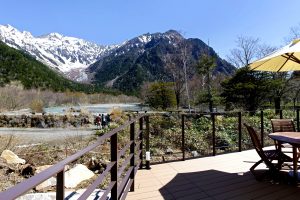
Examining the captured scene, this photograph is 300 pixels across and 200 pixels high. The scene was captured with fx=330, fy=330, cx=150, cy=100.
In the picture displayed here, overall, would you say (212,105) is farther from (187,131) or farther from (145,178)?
(145,178)

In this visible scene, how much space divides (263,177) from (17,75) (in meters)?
58.1

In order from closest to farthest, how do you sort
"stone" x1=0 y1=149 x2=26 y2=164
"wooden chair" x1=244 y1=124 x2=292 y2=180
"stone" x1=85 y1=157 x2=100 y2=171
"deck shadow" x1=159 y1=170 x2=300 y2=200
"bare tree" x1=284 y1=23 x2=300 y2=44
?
"deck shadow" x1=159 y1=170 x2=300 y2=200 < "wooden chair" x1=244 y1=124 x2=292 y2=180 < "stone" x1=85 y1=157 x2=100 y2=171 < "stone" x1=0 y1=149 x2=26 y2=164 < "bare tree" x1=284 y1=23 x2=300 y2=44

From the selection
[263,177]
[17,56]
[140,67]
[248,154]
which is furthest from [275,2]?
[140,67]

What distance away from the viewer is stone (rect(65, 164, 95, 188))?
5.06m

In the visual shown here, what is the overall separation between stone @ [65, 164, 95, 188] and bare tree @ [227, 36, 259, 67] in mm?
24056

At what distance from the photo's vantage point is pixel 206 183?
4387mm

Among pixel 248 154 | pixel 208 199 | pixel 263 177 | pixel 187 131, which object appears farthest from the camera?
pixel 187 131

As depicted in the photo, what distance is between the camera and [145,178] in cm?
470

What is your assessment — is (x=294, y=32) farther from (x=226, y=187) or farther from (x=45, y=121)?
(x=226, y=187)

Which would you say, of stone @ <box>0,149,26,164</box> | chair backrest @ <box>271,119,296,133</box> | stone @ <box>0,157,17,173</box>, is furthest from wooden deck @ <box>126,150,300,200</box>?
stone @ <box>0,149,26,164</box>

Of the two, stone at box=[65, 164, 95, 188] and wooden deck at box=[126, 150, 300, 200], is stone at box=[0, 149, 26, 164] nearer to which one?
stone at box=[65, 164, 95, 188]

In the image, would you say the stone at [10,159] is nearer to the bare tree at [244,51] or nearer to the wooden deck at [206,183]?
the wooden deck at [206,183]

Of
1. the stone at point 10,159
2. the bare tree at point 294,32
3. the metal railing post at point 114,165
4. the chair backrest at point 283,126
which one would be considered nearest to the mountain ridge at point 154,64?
the bare tree at point 294,32

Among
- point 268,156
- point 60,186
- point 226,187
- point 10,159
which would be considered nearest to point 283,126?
point 268,156
